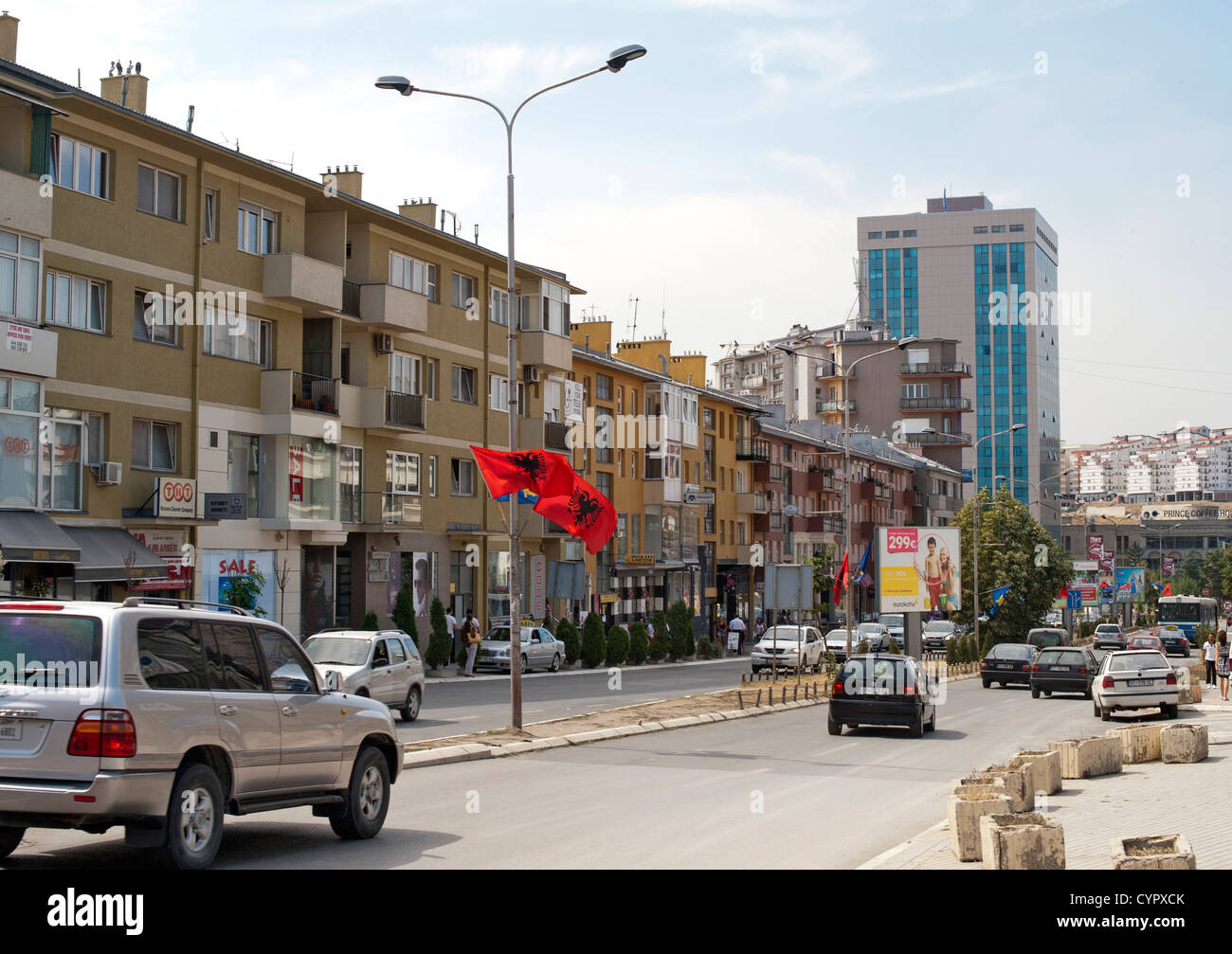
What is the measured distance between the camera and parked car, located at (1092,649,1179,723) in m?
28.7

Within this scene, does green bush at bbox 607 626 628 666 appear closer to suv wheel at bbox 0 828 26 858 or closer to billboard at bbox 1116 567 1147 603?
suv wheel at bbox 0 828 26 858

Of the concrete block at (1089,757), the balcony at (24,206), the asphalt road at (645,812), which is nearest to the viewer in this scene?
the asphalt road at (645,812)

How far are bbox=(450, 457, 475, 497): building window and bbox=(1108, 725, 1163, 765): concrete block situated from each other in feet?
102

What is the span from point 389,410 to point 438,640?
23.7 ft

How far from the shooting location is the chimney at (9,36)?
31.7 meters

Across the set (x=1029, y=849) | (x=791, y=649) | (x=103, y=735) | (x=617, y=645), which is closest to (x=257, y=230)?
(x=617, y=645)

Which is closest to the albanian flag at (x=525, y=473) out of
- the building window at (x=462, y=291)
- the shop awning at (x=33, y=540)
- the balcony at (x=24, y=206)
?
the shop awning at (x=33, y=540)

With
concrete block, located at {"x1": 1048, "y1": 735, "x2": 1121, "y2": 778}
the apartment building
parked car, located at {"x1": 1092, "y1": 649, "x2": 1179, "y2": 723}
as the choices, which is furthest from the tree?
concrete block, located at {"x1": 1048, "y1": 735, "x2": 1121, "y2": 778}

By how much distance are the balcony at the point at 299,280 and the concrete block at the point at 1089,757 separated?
26.0m

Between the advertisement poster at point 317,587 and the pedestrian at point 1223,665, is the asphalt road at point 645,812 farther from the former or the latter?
the advertisement poster at point 317,587

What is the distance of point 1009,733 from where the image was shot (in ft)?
84.8

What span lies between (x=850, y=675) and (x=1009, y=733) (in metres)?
3.72
